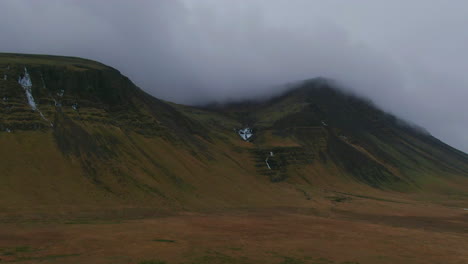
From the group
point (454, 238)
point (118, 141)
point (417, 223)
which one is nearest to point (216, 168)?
point (118, 141)

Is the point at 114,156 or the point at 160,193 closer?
the point at 160,193

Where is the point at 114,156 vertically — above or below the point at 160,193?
above

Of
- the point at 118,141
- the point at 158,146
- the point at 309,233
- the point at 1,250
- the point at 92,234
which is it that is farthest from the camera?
the point at 158,146

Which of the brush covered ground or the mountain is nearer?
the brush covered ground

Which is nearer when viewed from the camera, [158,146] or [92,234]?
[92,234]

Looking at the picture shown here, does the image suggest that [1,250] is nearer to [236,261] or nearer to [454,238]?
[236,261]

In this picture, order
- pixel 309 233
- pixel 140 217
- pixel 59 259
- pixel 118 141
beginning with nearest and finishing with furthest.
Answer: pixel 59 259 < pixel 309 233 < pixel 140 217 < pixel 118 141

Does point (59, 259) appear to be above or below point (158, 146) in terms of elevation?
below

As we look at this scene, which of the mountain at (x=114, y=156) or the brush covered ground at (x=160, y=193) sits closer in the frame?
the brush covered ground at (x=160, y=193)
